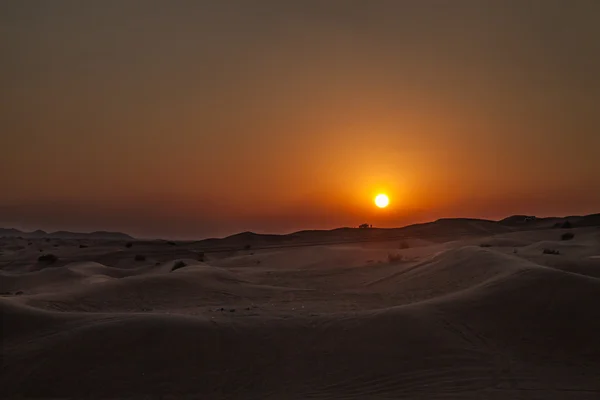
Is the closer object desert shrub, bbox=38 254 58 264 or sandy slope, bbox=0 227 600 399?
→ sandy slope, bbox=0 227 600 399

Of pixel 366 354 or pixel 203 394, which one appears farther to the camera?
pixel 366 354

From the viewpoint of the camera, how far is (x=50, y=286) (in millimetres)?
20766

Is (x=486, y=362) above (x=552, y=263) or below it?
below

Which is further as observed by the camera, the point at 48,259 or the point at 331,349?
the point at 48,259

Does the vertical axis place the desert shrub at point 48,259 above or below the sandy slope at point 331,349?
above

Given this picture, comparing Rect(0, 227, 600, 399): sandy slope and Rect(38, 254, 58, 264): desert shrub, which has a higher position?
Rect(38, 254, 58, 264): desert shrub

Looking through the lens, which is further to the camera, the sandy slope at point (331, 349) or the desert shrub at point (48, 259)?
the desert shrub at point (48, 259)

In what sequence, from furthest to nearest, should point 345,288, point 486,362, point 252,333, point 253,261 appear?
point 253,261 → point 345,288 → point 252,333 → point 486,362

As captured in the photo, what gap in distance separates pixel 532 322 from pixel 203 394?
19.5 feet

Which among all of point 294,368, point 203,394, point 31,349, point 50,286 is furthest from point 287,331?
point 50,286

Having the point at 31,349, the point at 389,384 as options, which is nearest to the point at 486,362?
the point at 389,384

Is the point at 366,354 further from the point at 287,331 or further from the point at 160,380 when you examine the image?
the point at 160,380

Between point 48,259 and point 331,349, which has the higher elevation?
point 48,259

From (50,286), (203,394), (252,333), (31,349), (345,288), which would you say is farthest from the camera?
(50,286)
